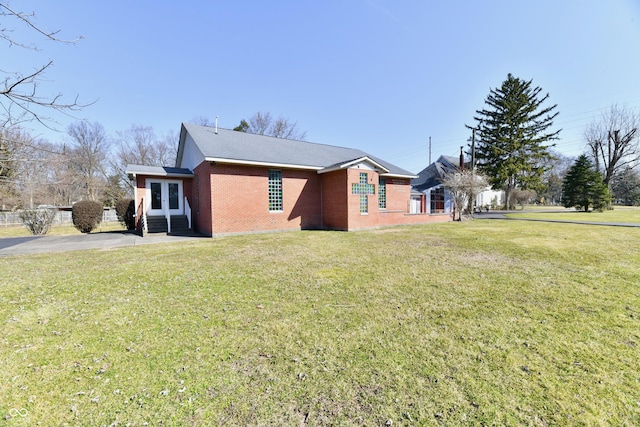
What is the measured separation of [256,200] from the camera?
13.6m

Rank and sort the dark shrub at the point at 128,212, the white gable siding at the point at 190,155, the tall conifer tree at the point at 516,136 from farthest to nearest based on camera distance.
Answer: the tall conifer tree at the point at 516,136 → the dark shrub at the point at 128,212 → the white gable siding at the point at 190,155

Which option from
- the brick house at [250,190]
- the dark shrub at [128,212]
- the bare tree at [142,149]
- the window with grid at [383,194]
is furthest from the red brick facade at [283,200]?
the bare tree at [142,149]

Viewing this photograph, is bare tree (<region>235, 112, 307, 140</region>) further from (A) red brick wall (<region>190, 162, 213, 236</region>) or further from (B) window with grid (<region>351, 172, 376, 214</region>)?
(B) window with grid (<region>351, 172, 376, 214</region>)

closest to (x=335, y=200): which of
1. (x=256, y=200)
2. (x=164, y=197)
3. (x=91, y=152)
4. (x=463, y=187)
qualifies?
(x=256, y=200)

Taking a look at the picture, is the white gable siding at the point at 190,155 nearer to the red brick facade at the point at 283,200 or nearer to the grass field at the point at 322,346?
the red brick facade at the point at 283,200

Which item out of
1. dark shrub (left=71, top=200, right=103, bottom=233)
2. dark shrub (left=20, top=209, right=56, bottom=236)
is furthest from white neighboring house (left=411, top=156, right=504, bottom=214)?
dark shrub (left=20, top=209, right=56, bottom=236)

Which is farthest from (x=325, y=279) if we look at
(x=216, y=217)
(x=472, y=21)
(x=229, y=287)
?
(x=472, y=21)

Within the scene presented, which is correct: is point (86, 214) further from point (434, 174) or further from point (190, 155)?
point (434, 174)

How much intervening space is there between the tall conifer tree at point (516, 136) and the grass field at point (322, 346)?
32.3 meters

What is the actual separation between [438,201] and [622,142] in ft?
81.0

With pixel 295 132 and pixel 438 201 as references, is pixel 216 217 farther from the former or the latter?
pixel 295 132

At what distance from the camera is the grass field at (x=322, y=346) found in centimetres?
216

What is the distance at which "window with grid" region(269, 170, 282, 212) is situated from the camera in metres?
14.2

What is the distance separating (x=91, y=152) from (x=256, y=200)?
36209 millimetres
